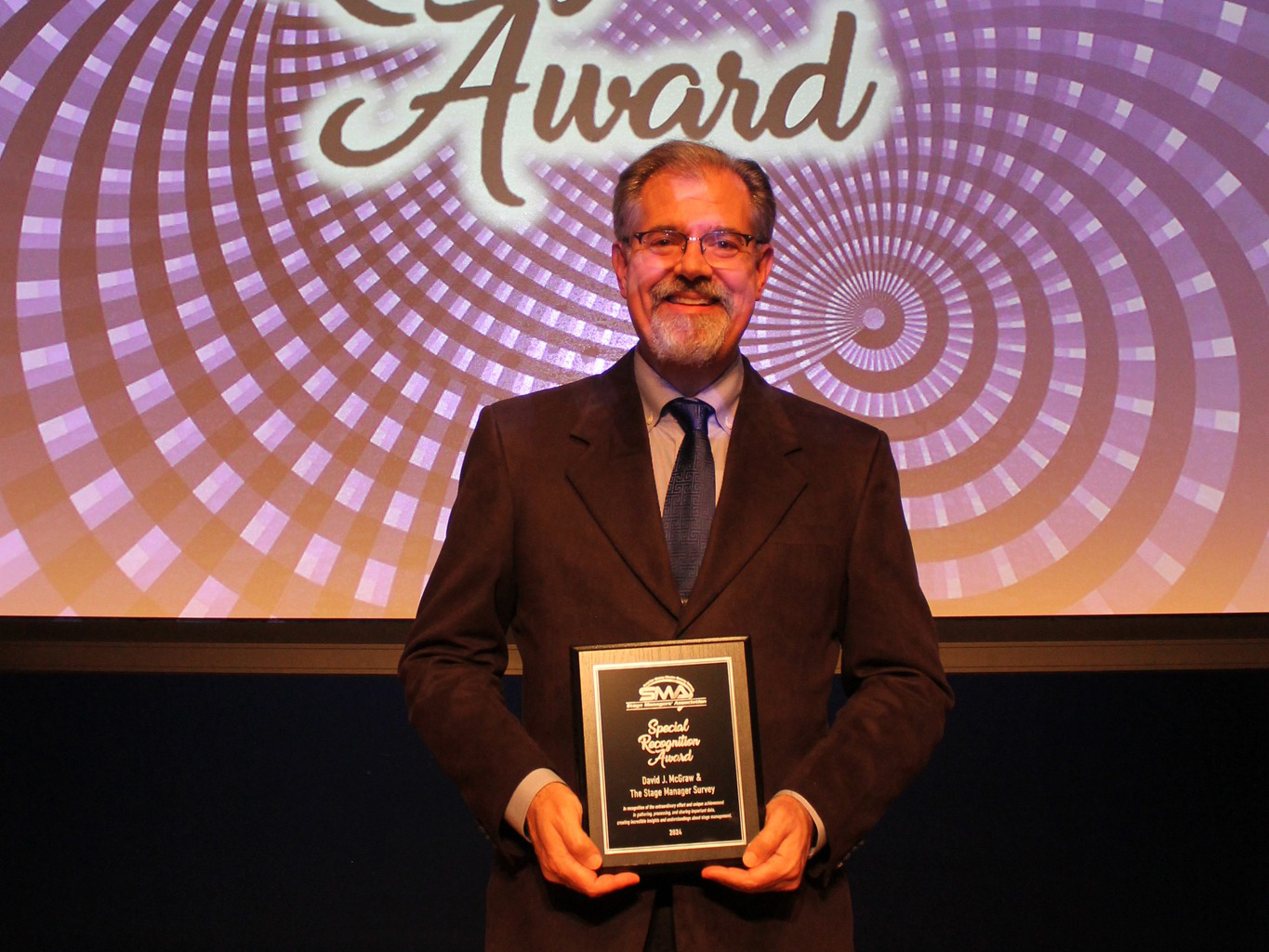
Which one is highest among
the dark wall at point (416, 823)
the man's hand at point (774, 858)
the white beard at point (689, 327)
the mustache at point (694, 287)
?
the mustache at point (694, 287)

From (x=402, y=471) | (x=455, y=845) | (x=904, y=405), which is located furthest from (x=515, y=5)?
(x=455, y=845)

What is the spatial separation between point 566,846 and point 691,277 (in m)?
0.68

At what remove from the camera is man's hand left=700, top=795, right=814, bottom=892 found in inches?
39.1

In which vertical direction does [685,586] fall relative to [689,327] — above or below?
below

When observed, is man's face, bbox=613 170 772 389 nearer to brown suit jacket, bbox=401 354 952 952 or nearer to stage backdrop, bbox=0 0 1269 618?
brown suit jacket, bbox=401 354 952 952

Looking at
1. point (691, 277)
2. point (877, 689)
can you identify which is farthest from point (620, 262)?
point (877, 689)

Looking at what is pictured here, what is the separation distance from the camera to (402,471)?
2355 mm

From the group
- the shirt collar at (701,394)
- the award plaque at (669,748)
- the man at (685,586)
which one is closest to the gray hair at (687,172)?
the man at (685,586)

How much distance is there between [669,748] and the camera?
3.41 feet

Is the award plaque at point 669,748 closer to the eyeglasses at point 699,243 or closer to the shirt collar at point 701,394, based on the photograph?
the shirt collar at point 701,394

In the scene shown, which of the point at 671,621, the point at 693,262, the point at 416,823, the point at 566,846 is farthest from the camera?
the point at 416,823

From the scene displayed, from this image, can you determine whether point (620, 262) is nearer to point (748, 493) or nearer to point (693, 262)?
point (693, 262)

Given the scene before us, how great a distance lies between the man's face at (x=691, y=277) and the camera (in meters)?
1.26

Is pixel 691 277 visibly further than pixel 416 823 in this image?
No
